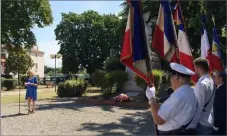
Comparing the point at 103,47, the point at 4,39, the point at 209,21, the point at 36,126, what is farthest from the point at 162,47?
the point at 103,47

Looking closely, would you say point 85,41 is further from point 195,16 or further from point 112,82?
point 195,16

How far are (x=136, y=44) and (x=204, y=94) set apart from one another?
4.32 ft

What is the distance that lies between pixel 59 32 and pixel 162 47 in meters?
49.5

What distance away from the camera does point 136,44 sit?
16.0 ft

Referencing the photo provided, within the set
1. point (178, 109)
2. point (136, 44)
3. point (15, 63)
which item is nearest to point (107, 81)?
point (136, 44)

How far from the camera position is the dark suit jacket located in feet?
17.6

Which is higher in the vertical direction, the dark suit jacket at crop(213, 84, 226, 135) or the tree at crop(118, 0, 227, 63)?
the tree at crop(118, 0, 227, 63)

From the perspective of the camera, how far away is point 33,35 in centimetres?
3553

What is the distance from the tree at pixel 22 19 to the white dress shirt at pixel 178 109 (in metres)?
28.8

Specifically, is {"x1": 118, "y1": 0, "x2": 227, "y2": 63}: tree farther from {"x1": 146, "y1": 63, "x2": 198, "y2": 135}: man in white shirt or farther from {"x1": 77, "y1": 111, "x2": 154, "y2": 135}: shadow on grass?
{"x1": 146, "y1": 63, "x2": 198, "y2": 135}: man in white shirt

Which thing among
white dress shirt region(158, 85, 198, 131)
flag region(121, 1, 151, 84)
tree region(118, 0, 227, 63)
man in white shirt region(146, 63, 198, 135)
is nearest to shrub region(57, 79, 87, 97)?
tree region(118, 0, 227, 63)

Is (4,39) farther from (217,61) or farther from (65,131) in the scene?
(217,61)

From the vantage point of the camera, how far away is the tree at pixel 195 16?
15086mm

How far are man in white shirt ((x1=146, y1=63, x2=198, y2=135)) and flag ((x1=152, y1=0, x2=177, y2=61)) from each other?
1329mm
